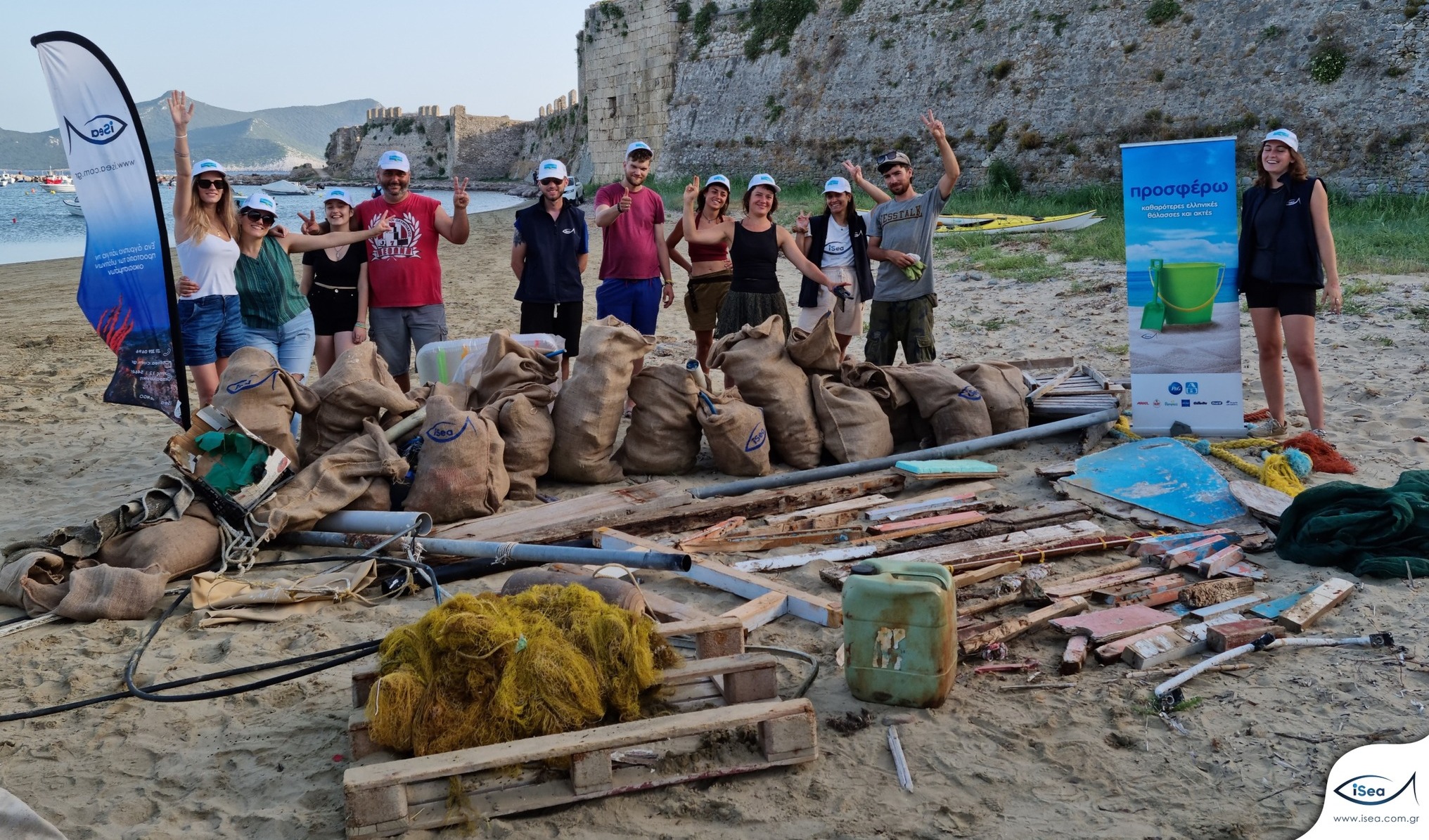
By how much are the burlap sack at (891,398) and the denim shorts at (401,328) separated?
257cm

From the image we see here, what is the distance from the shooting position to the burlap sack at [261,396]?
5070 mm

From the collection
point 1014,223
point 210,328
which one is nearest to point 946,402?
A: point 210,328

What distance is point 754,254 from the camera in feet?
22.4

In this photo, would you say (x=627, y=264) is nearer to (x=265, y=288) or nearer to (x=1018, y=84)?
(x=265, y=288)

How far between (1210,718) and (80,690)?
3685mm

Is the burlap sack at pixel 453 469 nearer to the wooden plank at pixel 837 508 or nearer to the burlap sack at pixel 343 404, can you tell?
the burlap sack at pixel 343 404

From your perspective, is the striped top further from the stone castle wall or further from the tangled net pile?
the stone castle wall

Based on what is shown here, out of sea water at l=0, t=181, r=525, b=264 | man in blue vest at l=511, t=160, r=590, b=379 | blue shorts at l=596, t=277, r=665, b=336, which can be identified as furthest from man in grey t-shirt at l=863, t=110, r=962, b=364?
sea water at l=0, t=181, r=525, b=264

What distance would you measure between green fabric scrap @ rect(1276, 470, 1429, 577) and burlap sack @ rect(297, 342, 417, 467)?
4319mm

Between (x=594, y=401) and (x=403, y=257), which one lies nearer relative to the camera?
(x=594, y=401)

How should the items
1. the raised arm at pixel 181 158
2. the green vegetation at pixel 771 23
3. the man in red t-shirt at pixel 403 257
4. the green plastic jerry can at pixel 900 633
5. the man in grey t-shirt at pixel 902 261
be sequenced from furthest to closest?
the green vegetation at pixel 771 23 < the man in grey t-shirt at pixel 902 261 < the man in red t-shirt at pixel 403 257 < the raised arm at pixel 181 158 < the green plastic jerry can at pixel 900 633

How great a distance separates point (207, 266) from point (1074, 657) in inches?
189

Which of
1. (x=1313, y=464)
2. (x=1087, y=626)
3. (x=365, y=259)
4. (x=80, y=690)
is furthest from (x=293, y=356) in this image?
(x=1313, y=464)

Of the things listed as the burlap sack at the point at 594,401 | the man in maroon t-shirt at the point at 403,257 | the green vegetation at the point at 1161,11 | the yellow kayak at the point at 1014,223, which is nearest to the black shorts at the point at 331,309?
the man in maroon t-shirt at the point at 403,257
